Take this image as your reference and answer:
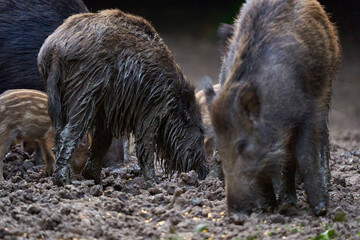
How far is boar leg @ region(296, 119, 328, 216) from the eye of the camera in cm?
494

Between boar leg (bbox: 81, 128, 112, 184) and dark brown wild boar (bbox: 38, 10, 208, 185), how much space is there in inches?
3.6

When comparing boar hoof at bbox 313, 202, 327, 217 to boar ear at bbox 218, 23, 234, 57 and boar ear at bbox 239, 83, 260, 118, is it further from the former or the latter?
boar ear at bbox 218, 23, 234, 57

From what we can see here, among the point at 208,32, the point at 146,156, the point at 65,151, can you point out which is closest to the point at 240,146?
the point at 146,156

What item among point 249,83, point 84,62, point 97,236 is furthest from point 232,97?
point 84,62

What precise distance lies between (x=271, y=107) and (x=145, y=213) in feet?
3.79

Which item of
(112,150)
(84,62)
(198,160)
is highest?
(84,62)

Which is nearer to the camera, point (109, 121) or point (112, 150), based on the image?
point (109, 121)

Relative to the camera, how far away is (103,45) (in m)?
6.00

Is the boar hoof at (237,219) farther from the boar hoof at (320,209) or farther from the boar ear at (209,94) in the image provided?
the boar ear at (209,94)

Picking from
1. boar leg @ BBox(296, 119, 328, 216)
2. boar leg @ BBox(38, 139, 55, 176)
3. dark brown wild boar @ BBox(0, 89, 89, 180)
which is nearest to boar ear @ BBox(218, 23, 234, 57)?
boar leg @ BBox(296, 119, 328, 216)

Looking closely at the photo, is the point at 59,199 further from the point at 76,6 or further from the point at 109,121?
the point at 76,6

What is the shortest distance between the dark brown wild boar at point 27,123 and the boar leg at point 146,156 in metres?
1.06

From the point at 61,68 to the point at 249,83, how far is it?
6.50 ft

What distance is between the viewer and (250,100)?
4742mm
